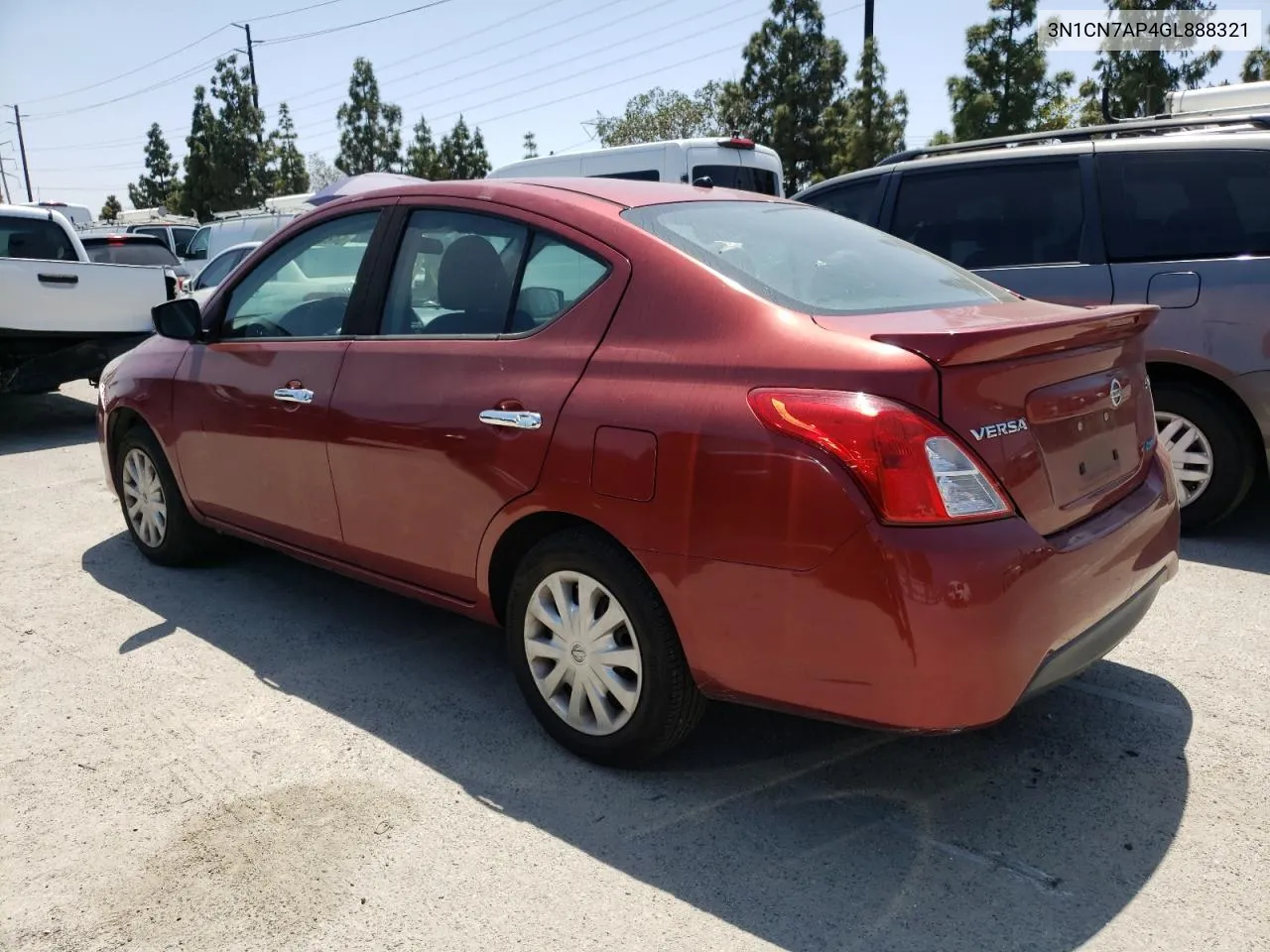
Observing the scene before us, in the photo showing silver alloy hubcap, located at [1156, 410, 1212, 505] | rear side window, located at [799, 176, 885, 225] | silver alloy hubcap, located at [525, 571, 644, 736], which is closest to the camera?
silver alloy hubcap, located at [525, 571, 644, 736]

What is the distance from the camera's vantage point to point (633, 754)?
294 centimetres

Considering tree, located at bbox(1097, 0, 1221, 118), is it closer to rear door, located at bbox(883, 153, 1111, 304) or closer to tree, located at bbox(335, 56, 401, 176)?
rear door, located at bbox(883, 153, 1111, 304)

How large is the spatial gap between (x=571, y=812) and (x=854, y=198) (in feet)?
14.8

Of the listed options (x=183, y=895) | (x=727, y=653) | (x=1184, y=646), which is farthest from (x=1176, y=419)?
(x=183, y=895)

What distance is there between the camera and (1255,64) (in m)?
21.0

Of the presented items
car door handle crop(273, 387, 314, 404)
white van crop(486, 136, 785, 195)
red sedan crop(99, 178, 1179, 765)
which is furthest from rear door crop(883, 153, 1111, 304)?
white van crop(486, 136, 785, 195)

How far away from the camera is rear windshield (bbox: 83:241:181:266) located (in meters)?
12.4

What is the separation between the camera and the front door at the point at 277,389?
3779 millimetres

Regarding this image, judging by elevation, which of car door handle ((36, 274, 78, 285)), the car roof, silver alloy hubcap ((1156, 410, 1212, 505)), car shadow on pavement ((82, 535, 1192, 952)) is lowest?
car shadow on pavement ((82, 535, 1192, 952))

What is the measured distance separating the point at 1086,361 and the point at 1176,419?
106 inches

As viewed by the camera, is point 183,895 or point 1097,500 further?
point 1097,500

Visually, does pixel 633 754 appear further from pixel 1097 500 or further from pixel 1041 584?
pixel 1097 500

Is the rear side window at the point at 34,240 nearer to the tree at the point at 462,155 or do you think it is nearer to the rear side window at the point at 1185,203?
the rear side window at the point at 1185,203

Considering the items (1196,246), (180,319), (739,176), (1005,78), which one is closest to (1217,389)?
(1196,246)
